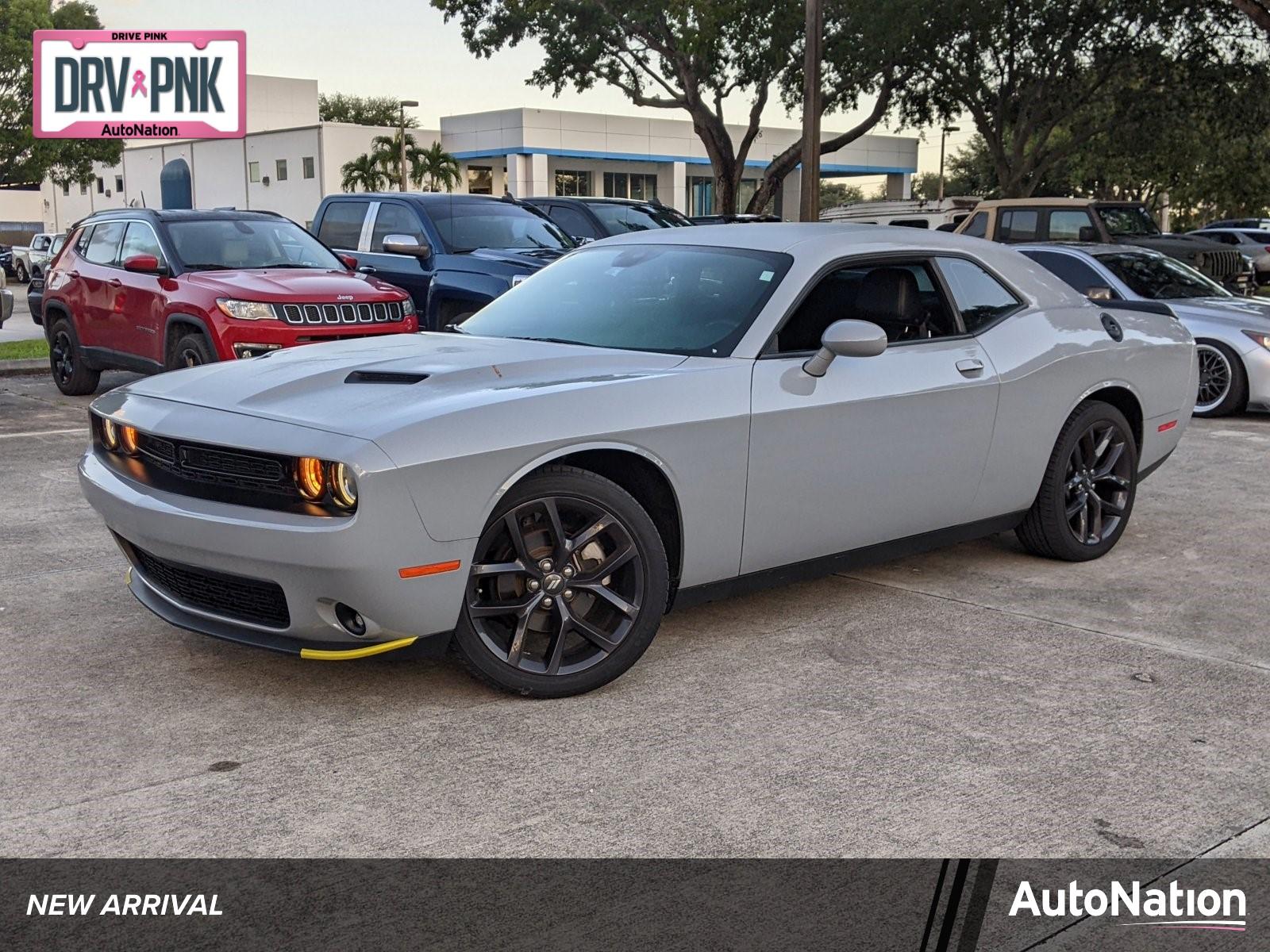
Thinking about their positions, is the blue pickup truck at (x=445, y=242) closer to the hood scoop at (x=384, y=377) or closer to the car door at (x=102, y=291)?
the car door at (x=102, y=291)

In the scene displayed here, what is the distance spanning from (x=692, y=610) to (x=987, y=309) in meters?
1.86

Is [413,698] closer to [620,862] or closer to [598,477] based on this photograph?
[598,477]

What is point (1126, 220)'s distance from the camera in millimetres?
19844

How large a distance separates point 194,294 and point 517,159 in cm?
4576

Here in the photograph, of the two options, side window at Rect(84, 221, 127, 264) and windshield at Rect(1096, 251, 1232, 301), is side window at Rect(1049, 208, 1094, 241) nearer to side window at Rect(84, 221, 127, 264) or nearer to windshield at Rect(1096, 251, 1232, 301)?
windshield at Rect(1096, 251, 1232, 301)

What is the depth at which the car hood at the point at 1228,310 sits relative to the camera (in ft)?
37.7

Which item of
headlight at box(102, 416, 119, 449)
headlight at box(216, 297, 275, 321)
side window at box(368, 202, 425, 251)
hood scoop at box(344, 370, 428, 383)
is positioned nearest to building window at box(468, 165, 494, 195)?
side window at box(368, 202, 425, 251)

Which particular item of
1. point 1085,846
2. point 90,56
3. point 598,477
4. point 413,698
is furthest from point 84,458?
point 90,56

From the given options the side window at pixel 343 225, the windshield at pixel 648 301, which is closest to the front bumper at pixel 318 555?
the windshield at pixel 648 301

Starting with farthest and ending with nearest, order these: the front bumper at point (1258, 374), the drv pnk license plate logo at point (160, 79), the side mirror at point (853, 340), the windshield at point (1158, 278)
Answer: the drv pnk license plate logo at point (160, 79), the windshield at point (1158, 278), the front bumper at point (1258, 374), the side mirror at point (853, 340)

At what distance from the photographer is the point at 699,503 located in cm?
470

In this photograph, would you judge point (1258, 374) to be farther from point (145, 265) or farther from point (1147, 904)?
point (1147, 904)

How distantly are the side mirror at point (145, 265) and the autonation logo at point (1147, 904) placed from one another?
377 inches

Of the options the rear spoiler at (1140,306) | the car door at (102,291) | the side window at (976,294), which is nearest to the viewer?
the side window at (976,294)
